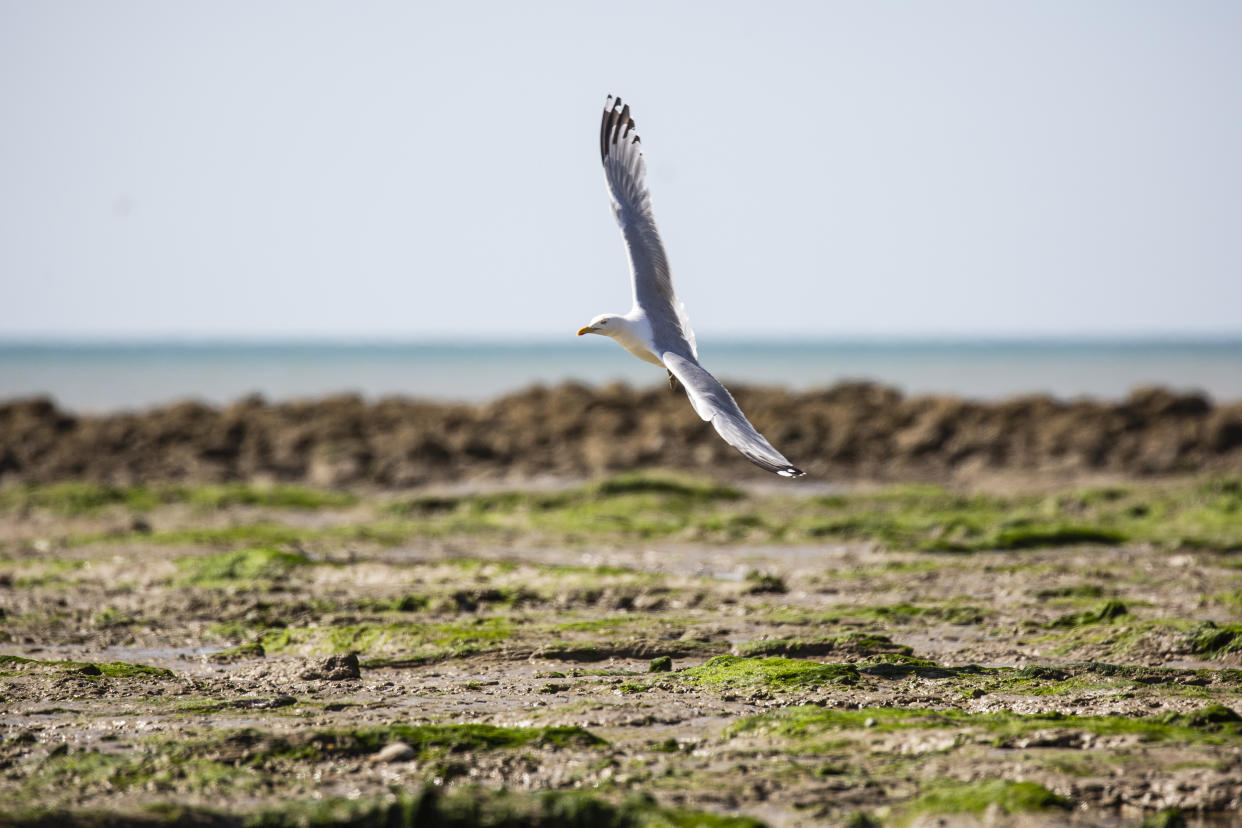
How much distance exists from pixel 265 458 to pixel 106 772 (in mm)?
19078

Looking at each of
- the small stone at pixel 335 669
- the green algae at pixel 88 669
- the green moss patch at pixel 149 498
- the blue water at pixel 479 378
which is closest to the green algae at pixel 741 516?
the green moss patch at pixel 149 498

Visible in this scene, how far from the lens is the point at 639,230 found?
33.0ft

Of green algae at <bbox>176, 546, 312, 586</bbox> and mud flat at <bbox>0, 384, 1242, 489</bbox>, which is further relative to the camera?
mud flat at <bbox>0, 384, 1242, 489</bbox>

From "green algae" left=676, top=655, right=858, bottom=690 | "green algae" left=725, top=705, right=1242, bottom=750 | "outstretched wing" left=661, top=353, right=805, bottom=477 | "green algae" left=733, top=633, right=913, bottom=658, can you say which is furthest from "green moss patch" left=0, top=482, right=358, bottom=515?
"green algae" left=725, top=705, right=1242, bottom=750

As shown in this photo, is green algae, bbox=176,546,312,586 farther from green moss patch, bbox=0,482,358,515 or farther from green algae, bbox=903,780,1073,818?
green algae, bbox=903,780,1073,818

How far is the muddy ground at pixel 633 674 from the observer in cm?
579

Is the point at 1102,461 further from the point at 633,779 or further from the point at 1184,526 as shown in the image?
the point at 633,779

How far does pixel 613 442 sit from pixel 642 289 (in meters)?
15.1

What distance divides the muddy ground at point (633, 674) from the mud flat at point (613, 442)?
297 inches

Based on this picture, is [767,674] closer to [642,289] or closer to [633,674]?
[633,674]

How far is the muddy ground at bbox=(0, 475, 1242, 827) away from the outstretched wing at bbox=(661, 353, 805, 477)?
127 cm

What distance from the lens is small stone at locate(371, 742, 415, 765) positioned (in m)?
6.29

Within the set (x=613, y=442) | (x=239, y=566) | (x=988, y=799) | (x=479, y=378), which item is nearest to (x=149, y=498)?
(x=239, y=566)

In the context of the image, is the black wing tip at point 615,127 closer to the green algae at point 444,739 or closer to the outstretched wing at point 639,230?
the outstretched wing at point 639,230
